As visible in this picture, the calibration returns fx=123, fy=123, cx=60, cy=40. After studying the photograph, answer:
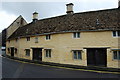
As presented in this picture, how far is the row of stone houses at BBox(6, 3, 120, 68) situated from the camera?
55.6 feet

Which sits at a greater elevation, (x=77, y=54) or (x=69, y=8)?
(x=69, y=8)

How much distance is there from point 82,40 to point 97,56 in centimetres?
319

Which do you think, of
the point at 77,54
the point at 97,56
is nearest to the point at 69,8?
the point at 77,54

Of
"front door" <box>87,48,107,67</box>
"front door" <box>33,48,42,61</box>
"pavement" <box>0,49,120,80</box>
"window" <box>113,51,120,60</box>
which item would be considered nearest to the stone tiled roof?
"front door" <box>87,48,107,67</box>

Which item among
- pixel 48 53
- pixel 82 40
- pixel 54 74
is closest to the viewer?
pixel 54 74

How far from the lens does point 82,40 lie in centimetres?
1870

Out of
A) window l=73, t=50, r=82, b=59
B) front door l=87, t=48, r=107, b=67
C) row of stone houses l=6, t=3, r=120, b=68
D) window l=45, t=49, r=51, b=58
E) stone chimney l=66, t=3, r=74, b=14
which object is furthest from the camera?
stone chimney l=66, t=3, r=74, b=14

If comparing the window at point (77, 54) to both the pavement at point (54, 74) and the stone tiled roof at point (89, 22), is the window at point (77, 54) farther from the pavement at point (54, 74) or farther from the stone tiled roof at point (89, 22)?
the pavement at point (54, 74)

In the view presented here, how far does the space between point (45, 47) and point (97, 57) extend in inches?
376

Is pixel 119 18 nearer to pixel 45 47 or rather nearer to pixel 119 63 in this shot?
pixel 119 63

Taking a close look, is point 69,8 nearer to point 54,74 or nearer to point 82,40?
point 82,40

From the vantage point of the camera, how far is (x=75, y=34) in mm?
19422

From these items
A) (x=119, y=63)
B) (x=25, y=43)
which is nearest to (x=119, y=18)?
(x=119, y=63)

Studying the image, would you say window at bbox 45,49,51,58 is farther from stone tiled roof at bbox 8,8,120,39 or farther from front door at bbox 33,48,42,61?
stone tiled roof at bbox 8,8,120,39
